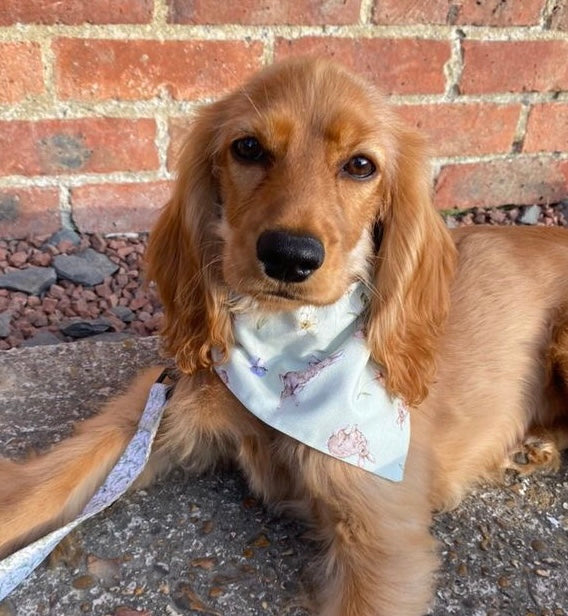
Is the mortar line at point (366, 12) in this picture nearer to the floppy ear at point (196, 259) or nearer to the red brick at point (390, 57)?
the red brick at point (390, 57)

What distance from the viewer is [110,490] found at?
1.87 m

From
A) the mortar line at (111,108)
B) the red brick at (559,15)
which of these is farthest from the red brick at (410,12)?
the red brick at (559,15)

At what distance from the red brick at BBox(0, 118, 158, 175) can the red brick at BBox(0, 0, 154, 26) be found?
42 centimetres

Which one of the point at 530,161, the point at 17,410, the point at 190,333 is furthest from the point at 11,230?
the point at 530,161

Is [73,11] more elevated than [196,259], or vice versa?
[73,11]

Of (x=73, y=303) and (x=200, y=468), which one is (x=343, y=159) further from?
(x=73, y=303)

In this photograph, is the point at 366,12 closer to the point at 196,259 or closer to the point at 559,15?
the point at 559,15

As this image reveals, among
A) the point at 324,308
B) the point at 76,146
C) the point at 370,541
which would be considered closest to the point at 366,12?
the point at 76,146

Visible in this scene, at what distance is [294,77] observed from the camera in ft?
6.28

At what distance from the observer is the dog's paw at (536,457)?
7.50 feet

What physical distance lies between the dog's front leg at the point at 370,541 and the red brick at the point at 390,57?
197 centimetres

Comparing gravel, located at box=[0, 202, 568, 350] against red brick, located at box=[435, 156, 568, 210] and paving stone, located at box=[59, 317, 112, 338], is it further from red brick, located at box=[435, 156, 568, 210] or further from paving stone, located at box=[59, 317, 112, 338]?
red brick, located at box=[435, 156, 568, 210]

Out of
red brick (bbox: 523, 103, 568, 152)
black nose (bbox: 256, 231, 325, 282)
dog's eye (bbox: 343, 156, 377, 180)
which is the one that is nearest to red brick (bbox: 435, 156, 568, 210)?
red brick (bbox: 523, 103, 568, 152)

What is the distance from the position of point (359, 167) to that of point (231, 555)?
3.64 ft
